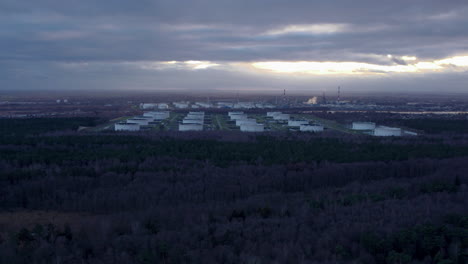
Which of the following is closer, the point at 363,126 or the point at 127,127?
the point at 127,127

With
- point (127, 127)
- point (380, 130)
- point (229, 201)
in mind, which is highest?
point (127, 127)

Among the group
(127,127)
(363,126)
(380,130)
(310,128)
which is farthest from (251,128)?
(363,126)

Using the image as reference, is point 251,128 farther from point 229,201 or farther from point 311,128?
point 229,201

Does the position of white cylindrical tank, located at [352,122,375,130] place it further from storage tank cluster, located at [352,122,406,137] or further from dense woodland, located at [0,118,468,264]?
dense woodland, located at [0,118,468,264]

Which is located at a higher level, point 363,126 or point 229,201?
point 363,126

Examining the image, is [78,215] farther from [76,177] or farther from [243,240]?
[243,240]

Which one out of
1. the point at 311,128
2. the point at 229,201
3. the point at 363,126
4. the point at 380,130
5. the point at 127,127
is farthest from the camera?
the point at 363,126

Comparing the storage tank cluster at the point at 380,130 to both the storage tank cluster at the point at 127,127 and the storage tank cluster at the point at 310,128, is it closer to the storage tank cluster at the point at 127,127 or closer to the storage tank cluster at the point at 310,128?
the storage tank cluster at the point at 310,128

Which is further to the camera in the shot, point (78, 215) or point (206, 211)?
point (78, 215)

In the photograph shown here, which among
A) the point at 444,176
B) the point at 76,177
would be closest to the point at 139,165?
the point at 76,177
